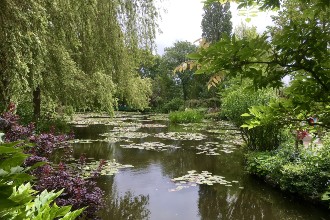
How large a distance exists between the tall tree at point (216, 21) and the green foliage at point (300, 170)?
79.3ft

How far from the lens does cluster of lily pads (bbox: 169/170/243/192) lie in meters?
6.35

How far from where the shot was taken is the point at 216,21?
29734mm

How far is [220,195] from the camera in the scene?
572 cm

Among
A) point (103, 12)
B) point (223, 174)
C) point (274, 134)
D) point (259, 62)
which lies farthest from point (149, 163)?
point (259, 62)

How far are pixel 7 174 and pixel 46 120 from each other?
817 cm

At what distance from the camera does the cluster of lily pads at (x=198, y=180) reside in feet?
20.8

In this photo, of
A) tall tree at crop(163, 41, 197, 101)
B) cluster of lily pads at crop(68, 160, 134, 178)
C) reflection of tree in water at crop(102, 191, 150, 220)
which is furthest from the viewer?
tall tree at crop(163, 41, 197, 101)

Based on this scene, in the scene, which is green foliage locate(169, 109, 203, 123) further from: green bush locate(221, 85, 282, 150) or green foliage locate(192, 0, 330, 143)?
green foliage locate(192, 0, 330, 143)

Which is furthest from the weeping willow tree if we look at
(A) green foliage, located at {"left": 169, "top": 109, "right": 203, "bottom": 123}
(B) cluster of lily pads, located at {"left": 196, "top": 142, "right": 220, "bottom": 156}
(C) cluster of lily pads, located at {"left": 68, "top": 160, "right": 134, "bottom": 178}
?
(A) green foliage, located at {"left": 169, "top": 109, "right": 203, "bottom": 123}

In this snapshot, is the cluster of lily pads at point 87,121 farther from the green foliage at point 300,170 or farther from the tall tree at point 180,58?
the tall tree at point 180,58

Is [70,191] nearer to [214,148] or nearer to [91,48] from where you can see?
[91,48]

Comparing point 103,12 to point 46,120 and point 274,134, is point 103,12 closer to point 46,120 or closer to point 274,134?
point 46,120

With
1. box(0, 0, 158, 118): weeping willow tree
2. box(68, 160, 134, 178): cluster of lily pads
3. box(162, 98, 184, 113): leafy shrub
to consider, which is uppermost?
box(0, 0, 158, 118): weeping willow tree

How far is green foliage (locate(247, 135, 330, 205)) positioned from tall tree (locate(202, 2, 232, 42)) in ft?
79.3
